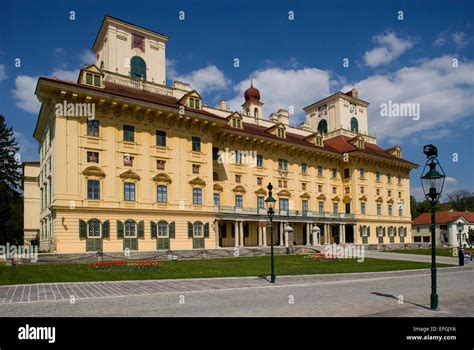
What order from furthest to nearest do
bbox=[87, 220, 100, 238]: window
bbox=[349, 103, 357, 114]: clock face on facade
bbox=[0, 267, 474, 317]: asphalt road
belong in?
bbox=[349, 103, 357, 114]: clock face on facade → bbox=[87, 220, 100, 238]: window → bbox=[0, 267, 474, 317]: asphalt road

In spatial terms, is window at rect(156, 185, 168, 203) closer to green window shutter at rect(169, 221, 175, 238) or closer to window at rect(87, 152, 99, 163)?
green window shutter at rect(169, 221, 175, 238)

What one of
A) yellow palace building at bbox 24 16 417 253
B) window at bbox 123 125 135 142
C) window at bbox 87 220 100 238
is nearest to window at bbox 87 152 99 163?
yellow palace building at bbox 24 16 417 253

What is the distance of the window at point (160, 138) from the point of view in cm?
3759

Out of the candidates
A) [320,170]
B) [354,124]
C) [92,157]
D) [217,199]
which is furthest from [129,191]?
[354,124]

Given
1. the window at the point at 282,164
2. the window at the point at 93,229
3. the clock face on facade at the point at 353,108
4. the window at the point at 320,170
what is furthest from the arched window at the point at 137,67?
the clock face on facade at the point at 353,108

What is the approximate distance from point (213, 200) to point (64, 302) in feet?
96.5

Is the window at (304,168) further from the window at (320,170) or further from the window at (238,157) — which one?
the window at (238,157)

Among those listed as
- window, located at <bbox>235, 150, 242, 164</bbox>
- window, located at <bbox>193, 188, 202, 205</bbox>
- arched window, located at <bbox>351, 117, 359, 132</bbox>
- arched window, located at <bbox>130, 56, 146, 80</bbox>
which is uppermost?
arched window, located at <bbox>130, 56, 146, 80</bbox>

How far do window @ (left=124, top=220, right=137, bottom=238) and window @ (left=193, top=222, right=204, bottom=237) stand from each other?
20.5 ft

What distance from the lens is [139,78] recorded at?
4078 cm

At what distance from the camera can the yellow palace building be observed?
3291 centimetres

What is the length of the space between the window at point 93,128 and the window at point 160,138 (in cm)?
562

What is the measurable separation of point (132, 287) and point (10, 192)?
Result: 4888 cm
